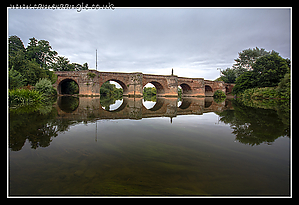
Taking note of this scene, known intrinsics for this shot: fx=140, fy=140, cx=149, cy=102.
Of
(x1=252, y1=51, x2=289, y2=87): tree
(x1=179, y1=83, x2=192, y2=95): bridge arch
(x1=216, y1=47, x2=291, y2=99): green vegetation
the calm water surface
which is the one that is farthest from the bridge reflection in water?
(x1=179, y1=83, x2=192, y2=95): bridge arch

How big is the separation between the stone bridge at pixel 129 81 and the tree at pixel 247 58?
Result: 15.6 m

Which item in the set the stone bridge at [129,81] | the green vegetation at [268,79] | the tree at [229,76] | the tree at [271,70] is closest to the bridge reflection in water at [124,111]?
the green vegetation at [268,79]

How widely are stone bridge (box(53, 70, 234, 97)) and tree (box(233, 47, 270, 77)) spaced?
15.6m

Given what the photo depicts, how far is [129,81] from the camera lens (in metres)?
29.9

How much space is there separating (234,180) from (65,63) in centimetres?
4469

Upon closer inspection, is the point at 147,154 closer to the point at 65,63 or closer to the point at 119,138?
the point at 119,138

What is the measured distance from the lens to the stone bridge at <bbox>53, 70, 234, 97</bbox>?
26984 mm

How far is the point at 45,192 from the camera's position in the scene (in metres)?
1.64

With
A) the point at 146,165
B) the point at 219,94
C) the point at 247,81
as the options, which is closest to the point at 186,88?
the point at 219,94

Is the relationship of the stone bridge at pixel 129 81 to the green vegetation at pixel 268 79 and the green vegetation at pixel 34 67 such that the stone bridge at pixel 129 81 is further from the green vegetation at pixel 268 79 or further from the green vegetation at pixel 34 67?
the green vegetation at pixel 268 79

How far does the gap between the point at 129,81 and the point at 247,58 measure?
37.3m

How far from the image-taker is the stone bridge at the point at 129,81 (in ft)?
88.5

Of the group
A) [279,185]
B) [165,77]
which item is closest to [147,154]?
[279,185]

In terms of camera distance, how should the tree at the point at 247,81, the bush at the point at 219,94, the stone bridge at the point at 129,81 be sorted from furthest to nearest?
the bush at the point at 219,94, the tree at the point at 247,81, the stone bridge at the point at 129,81
